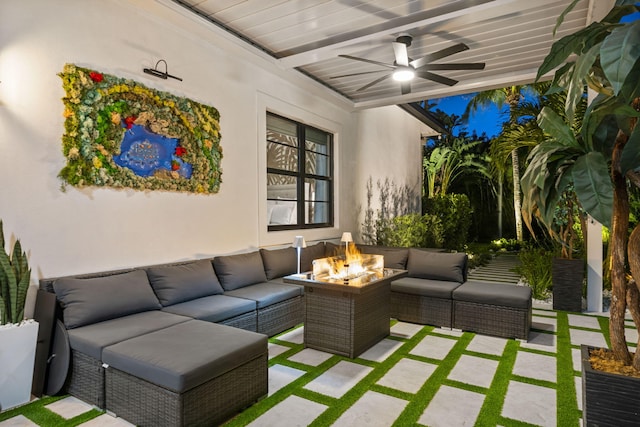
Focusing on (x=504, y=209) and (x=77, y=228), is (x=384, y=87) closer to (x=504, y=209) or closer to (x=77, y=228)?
(x=77, y=228)

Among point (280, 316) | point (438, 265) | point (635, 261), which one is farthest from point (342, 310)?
point (635, 261)

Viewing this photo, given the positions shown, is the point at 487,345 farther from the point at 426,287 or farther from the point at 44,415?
the point at 44,415

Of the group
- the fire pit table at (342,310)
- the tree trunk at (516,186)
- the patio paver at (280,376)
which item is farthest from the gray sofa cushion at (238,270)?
the tree trunk at (516,186)

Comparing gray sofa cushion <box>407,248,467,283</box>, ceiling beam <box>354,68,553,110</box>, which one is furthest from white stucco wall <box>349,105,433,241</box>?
gray sofa cushion <box>407,248,467,283</box>

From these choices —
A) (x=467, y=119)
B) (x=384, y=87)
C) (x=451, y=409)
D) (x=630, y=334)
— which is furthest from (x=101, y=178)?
(x=467, y=119)

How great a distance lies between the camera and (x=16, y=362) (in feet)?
8.01

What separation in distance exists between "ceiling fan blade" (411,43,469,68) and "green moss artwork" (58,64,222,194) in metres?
2.27

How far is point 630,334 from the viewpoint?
3.95 meters

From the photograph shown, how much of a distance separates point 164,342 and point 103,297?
0.81m

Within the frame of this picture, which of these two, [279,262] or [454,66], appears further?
A: [279,262]

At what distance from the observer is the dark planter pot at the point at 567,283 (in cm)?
476

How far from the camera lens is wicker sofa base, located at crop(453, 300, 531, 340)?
3709 millimetres

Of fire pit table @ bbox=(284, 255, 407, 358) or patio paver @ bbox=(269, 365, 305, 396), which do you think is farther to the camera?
fire pit table @ bbox=(284, 255, 407, 358)

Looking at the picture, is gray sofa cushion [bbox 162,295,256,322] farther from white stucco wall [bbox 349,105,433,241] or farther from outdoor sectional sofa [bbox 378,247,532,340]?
white stucco wall [bbox 349,105,433,241]
